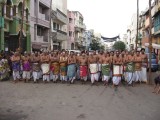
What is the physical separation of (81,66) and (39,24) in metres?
25.3

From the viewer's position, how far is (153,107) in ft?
35.8

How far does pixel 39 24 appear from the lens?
42062 millimetres

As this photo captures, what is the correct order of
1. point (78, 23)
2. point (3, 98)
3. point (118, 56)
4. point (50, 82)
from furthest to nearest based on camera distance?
point (78, 23) < point (50, 82) < point (118, 56) < point (3, 98)

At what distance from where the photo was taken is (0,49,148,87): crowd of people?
1734 centimetres

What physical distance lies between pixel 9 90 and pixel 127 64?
6.32 metres

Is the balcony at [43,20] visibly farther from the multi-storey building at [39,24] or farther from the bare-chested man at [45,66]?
the bare-chested man at [45,66]

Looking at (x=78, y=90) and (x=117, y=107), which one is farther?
(x=78, y=90)

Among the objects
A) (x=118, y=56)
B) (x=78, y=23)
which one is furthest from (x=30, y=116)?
(x=78, y=23)

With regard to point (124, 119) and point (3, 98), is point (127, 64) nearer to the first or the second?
point (3, 98)

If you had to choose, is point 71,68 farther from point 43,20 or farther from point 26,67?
point 43,20

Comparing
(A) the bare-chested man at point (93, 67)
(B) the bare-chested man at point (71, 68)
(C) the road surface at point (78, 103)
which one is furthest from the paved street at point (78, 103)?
(B) the bare-chested man at point (71, 68)

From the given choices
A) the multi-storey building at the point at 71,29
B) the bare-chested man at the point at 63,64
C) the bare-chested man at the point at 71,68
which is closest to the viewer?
the bare-chested man at the point at 71,68

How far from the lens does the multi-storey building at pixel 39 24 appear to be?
39719 millimetres

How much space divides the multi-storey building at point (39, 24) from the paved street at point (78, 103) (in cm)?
2422
